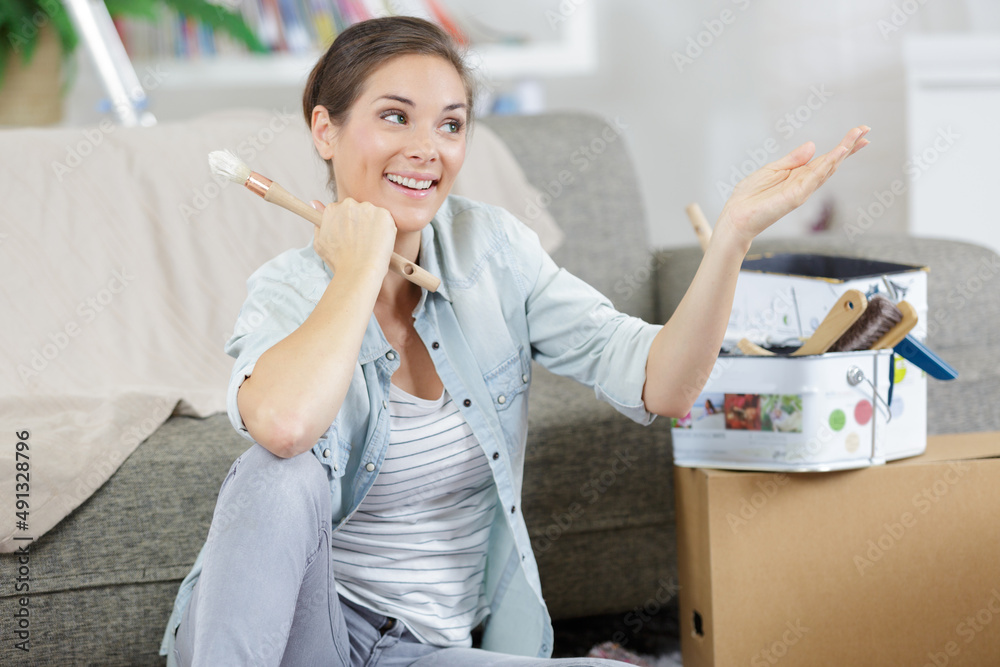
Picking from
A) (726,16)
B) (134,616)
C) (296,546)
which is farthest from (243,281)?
(726,16)

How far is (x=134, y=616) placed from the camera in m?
1.13

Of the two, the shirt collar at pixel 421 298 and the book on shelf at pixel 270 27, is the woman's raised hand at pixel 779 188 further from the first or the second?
the book on shelf at pixel 270 27

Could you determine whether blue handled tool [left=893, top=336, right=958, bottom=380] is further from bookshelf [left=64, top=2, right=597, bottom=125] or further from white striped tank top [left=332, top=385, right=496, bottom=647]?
bookshelf [left=64, top=2, right=597, bottom=125]

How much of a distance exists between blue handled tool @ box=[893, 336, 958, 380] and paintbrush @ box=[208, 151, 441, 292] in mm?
565

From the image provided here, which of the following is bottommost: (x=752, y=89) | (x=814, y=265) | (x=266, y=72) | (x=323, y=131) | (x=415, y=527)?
(x=415, y=527)

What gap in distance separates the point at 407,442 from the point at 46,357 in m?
0.78

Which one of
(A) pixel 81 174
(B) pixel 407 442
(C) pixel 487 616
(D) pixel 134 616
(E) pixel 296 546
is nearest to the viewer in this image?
(E) pixel 296 546

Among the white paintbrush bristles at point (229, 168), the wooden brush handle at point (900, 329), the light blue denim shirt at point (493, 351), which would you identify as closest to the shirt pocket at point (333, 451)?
the light blue denim shirt at point (493, 351)

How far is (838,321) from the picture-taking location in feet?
3.30

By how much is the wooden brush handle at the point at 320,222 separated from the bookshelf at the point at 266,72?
5.09 feet

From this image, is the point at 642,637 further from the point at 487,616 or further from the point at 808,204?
the point at 808,204

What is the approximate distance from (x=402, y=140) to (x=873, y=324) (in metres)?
0.59

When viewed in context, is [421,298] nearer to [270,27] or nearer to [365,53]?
[365,53]

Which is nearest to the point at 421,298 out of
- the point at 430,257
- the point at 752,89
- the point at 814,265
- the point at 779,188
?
the point at 430,257
